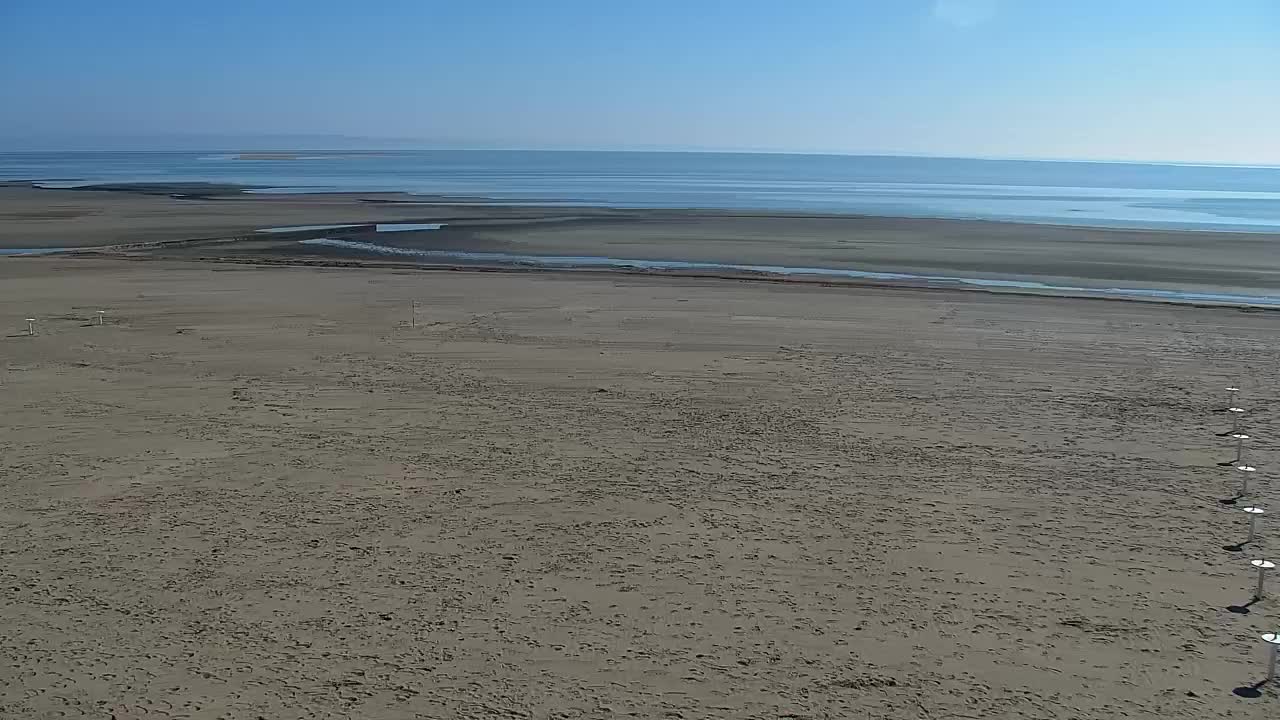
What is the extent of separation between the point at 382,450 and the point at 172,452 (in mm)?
2750

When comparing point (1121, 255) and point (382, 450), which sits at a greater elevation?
point (1121, 255)

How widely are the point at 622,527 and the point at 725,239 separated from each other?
35134 mm

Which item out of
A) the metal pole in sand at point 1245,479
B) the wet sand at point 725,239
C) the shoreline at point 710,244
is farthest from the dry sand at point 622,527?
the wet sand at point 725,239

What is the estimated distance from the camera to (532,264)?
3616 centimetres

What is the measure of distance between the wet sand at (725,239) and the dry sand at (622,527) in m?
14.7

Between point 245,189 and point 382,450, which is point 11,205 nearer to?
point 245,189

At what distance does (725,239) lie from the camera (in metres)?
45.4

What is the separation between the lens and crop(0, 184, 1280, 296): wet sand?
1421 inches

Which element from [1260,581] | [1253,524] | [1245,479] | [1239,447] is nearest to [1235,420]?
[1239,447]

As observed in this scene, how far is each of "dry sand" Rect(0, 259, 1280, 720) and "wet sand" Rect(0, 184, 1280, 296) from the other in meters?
14.7

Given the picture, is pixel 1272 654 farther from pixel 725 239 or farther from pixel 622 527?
pixel 725 239

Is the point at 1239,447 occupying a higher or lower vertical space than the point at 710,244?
lower

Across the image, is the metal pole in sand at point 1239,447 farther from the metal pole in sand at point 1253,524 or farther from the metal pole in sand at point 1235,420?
the metal pole in sand at point 1253,524

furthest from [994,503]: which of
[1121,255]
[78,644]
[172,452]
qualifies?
[1121,255]
